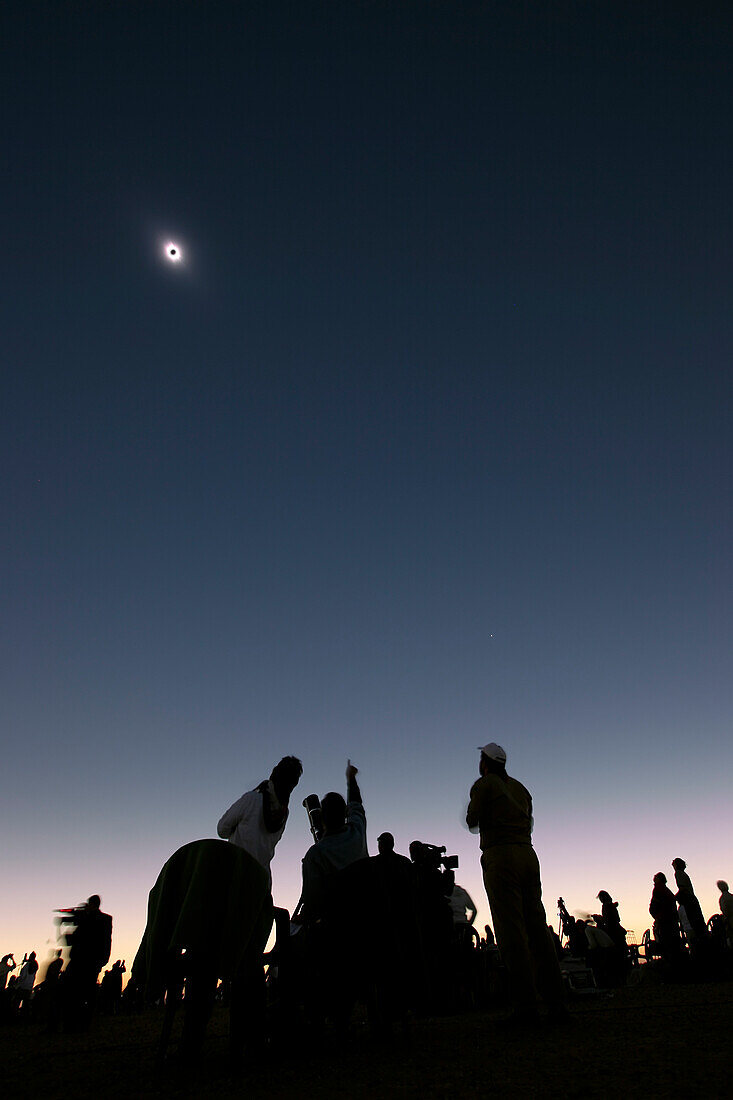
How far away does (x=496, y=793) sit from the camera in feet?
15.5

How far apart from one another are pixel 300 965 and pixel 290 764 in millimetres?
1244

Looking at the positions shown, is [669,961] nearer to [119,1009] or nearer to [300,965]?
[300,965]

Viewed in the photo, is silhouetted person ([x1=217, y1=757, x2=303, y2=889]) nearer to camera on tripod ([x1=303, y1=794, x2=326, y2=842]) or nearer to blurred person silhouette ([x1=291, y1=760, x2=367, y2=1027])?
blurred person silhouette ([x1=291, y1=760, x2=367, y2=1027])

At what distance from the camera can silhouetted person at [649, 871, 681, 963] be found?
10977 mm

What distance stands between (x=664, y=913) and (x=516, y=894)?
8794mm

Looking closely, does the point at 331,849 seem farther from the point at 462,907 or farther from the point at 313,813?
the point at 462,907

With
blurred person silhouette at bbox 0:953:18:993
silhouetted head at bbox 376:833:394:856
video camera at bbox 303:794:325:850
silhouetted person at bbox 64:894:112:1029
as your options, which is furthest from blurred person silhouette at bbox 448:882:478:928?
blurred person silhouette at bbox 0:953:18:993

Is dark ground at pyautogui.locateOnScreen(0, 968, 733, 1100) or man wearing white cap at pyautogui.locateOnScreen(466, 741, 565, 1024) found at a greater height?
man wearing white cap at pyautogui.locateOnScreen(466, 741, 565, 1024)

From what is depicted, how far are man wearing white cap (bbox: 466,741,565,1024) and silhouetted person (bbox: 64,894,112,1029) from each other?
5.74m

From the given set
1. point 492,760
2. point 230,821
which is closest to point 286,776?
point 230,821

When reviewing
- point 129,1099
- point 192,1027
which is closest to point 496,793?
point 192,1027

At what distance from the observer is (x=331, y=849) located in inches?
168

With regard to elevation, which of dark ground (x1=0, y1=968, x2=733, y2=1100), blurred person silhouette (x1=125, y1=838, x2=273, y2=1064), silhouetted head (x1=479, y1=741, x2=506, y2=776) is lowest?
dark ground (x1=0, y1=968, x2=733, y2=1100)

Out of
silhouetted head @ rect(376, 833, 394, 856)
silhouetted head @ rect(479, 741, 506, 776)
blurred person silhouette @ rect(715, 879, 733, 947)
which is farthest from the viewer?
blurred person silhouette @ rect(715, 879, 733, 947)
